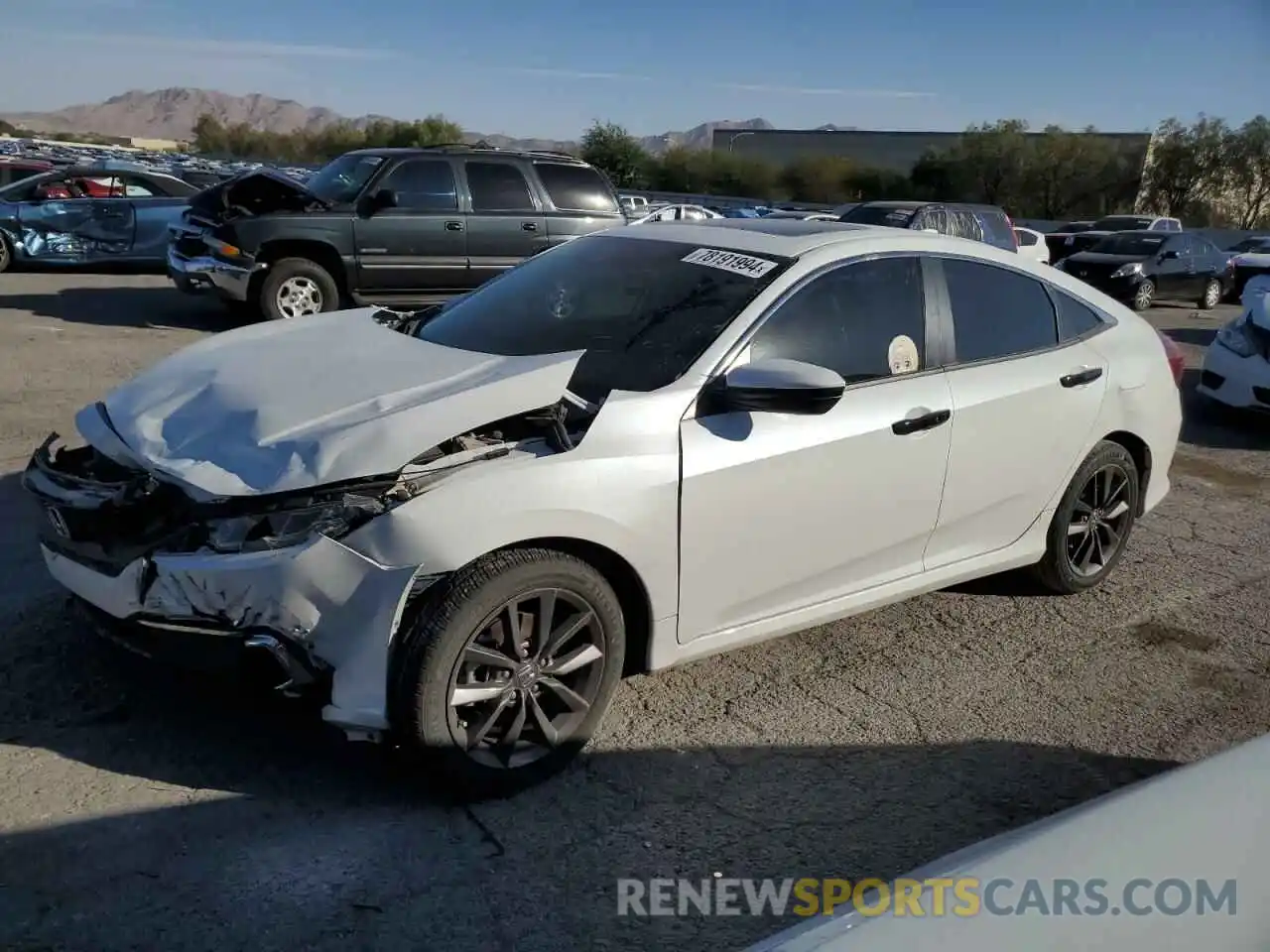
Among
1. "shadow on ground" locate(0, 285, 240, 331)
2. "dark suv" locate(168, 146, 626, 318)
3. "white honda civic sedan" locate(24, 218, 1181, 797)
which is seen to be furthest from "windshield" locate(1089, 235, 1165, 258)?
"white honda civic sedan" locate(24, 218, 1181, 797)

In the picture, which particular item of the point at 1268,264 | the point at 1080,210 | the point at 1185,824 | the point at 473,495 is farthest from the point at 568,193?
the point at 1080,210

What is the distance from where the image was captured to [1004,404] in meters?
4.40

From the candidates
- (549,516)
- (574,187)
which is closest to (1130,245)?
(574,187)

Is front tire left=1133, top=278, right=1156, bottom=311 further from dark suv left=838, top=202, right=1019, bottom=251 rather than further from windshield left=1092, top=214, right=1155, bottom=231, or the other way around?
windshield left=1092, top=214, right=1155, bottom=231

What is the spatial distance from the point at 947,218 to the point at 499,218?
25.1 ft

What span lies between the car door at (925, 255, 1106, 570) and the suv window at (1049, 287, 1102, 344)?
0.13 ft

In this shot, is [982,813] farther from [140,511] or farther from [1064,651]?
[140,511]

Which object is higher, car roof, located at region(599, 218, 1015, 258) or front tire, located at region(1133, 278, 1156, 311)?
car roof, located at region(599, 218, 1015, 258)

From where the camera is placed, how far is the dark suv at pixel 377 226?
10602mm

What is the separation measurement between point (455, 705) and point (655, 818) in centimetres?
70

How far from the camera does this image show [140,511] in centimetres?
332

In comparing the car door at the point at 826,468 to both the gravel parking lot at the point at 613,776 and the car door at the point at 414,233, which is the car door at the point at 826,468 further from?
the car door at the point at 414,233

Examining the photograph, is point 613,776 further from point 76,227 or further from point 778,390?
point 76,227

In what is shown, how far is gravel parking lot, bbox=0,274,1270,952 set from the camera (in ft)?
9.24
